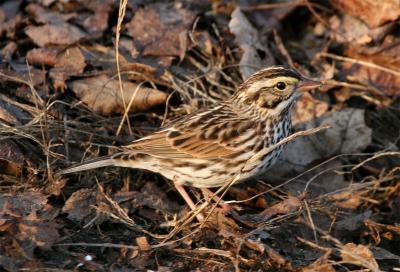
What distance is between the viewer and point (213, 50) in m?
7.74

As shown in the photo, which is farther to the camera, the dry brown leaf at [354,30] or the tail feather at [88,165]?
the dry brown leaf at [354,30]

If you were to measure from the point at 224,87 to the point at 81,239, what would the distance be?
8.61 feet

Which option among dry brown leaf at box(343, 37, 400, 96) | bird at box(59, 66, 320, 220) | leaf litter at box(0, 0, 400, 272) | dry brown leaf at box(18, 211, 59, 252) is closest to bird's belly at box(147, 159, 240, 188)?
bird at box(59, 66, 320, 220)

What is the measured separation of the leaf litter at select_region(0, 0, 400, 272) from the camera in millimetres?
5566

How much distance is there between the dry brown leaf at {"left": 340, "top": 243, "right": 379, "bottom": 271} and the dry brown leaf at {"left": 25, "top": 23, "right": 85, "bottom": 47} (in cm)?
383

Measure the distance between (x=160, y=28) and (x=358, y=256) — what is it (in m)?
3.82

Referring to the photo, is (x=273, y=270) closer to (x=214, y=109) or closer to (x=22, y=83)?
(x=214, y=109)

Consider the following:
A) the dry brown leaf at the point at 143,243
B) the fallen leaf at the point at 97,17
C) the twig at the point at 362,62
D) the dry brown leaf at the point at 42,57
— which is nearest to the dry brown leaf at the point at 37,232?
the dry brown leaf at the point at 143,243

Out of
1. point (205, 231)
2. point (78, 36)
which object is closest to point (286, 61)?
point (78, 36)

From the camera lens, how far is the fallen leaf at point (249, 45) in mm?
7594

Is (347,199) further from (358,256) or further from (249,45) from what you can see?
(249,45)

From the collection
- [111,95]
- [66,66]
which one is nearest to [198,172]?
[111,95]

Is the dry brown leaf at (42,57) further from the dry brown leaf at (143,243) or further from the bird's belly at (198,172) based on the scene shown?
the dry brown leaf at (143,243)

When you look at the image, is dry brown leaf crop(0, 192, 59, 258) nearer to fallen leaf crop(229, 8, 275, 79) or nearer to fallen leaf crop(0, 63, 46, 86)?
fallen leaf crop(0, 63, 46, 86)
